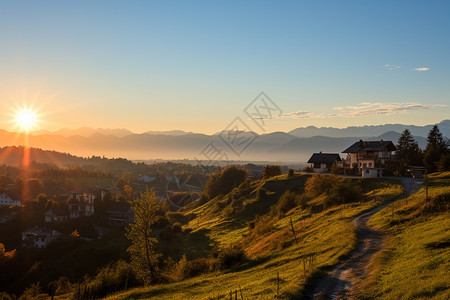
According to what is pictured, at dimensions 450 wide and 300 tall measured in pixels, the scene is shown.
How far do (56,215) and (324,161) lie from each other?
273ft

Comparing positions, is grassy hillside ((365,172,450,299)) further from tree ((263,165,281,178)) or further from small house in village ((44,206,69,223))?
small house in village ((44,206,69,223))

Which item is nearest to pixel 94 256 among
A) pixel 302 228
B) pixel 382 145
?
pixel 302 228

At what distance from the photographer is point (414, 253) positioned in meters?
22.7

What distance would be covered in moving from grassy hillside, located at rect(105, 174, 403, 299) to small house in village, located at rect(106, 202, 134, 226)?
3954 cm

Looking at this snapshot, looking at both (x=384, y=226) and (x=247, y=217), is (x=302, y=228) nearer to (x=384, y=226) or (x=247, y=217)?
(x=384, y=226)

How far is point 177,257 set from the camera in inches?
2245

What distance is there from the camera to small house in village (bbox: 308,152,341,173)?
9238cm

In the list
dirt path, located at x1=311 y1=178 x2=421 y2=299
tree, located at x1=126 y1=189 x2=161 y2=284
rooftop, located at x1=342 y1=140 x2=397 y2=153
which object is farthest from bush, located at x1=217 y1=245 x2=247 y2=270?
rooftop, located at x1=342 y1=140 x2=397 y2=153

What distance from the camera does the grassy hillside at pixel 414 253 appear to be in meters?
17.5

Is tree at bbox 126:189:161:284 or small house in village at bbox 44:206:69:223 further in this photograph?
small house in village at bbox 44:206:69:223

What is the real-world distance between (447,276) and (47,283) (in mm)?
61181

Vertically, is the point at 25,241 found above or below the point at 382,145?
below

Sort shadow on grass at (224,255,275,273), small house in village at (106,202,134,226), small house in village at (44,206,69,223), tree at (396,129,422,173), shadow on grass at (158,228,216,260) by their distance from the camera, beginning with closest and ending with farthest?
shadow on grass at (224,255,275,273)
shadow on grass at (158,228,216,260)
tree at (396,129,422,173)
small house in village at (106,202,134,226)
small house in village at (44,206,69,223)

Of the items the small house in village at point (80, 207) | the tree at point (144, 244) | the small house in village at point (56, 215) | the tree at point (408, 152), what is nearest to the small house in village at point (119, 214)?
the small house in village at point (80, 207)
